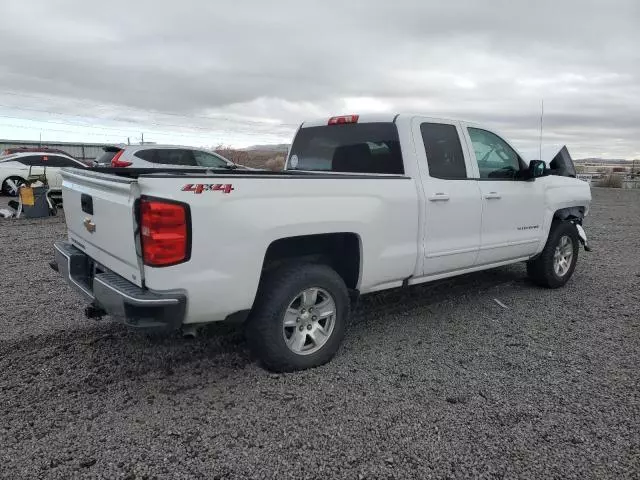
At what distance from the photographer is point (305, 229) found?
3.55m

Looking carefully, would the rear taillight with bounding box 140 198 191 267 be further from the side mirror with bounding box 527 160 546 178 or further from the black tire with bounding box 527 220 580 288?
the black tire with bounding box 527 220 580 288

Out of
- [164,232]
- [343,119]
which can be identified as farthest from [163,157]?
[164,232]

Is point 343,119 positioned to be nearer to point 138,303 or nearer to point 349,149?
point 349,149

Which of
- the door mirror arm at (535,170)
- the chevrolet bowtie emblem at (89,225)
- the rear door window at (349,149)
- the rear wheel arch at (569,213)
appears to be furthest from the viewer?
the rear wheel arch at (569,213)

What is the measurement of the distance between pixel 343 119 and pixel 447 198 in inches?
52.3

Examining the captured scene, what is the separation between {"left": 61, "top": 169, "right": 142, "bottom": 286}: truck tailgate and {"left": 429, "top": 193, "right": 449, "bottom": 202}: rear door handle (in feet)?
8.15

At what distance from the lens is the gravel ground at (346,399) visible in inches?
105

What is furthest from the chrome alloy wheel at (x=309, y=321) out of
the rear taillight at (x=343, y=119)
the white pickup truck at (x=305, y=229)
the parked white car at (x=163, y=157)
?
the parked white car at (x=163, y=157)

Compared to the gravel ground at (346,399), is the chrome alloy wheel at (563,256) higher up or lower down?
higher up

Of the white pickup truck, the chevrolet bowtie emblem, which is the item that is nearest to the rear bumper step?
the white pickup truck

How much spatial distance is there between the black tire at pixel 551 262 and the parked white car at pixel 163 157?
758cm

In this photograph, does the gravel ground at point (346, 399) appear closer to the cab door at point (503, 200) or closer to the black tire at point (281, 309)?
the black tire at point (281, 309)

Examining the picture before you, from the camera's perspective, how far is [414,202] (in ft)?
13.8

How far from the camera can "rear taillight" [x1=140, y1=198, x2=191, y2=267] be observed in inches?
115
